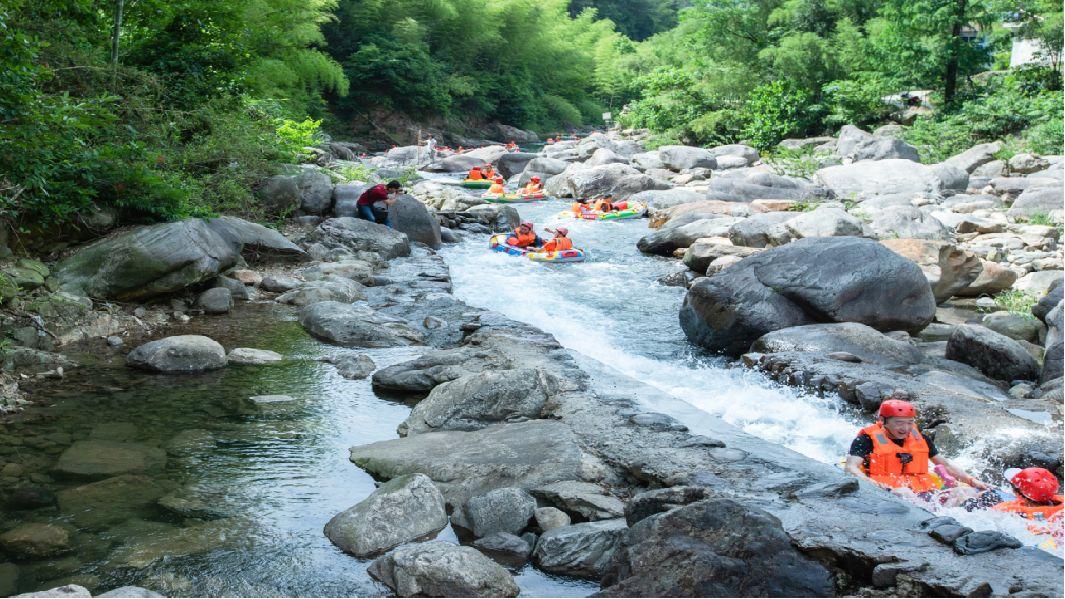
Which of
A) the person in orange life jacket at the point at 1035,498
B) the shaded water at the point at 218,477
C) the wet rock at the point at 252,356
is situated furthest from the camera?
the wet rock at the point at 252,356

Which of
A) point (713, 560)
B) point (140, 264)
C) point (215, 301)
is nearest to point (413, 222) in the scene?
point (215, 301)

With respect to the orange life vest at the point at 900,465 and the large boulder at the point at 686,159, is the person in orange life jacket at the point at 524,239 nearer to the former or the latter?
the orange life vest at the point at 900,465

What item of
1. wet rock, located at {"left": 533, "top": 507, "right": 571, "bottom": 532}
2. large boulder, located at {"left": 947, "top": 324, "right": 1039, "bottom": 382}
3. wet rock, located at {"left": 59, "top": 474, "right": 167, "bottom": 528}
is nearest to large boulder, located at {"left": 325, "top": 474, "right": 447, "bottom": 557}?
wet rock, located at {"left": 533, "top": 507, "right": 571, "bottom": 532}

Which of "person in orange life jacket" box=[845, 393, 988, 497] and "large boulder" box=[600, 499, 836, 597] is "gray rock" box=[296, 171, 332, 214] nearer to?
"person in orange life jacket" box=[845, 393, 988, 497]

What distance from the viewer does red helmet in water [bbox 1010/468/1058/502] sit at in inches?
193

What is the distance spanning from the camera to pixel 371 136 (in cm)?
3659

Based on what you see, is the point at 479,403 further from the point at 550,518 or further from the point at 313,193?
the point at 313,193

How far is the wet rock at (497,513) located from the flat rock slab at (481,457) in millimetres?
213

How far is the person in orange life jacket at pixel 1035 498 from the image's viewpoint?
482 centimetres

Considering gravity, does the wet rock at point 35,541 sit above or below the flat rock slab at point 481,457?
above

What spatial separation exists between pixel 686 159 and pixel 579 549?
2177 cm

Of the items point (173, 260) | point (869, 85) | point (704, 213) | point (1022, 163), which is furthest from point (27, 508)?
point (869, 85)

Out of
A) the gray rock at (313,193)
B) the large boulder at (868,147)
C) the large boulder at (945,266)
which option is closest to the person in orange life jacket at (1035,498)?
the large boulder at (945,266)

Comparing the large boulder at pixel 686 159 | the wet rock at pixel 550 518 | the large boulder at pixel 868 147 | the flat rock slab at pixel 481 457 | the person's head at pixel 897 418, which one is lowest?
the wet rock at pixel 550 518
